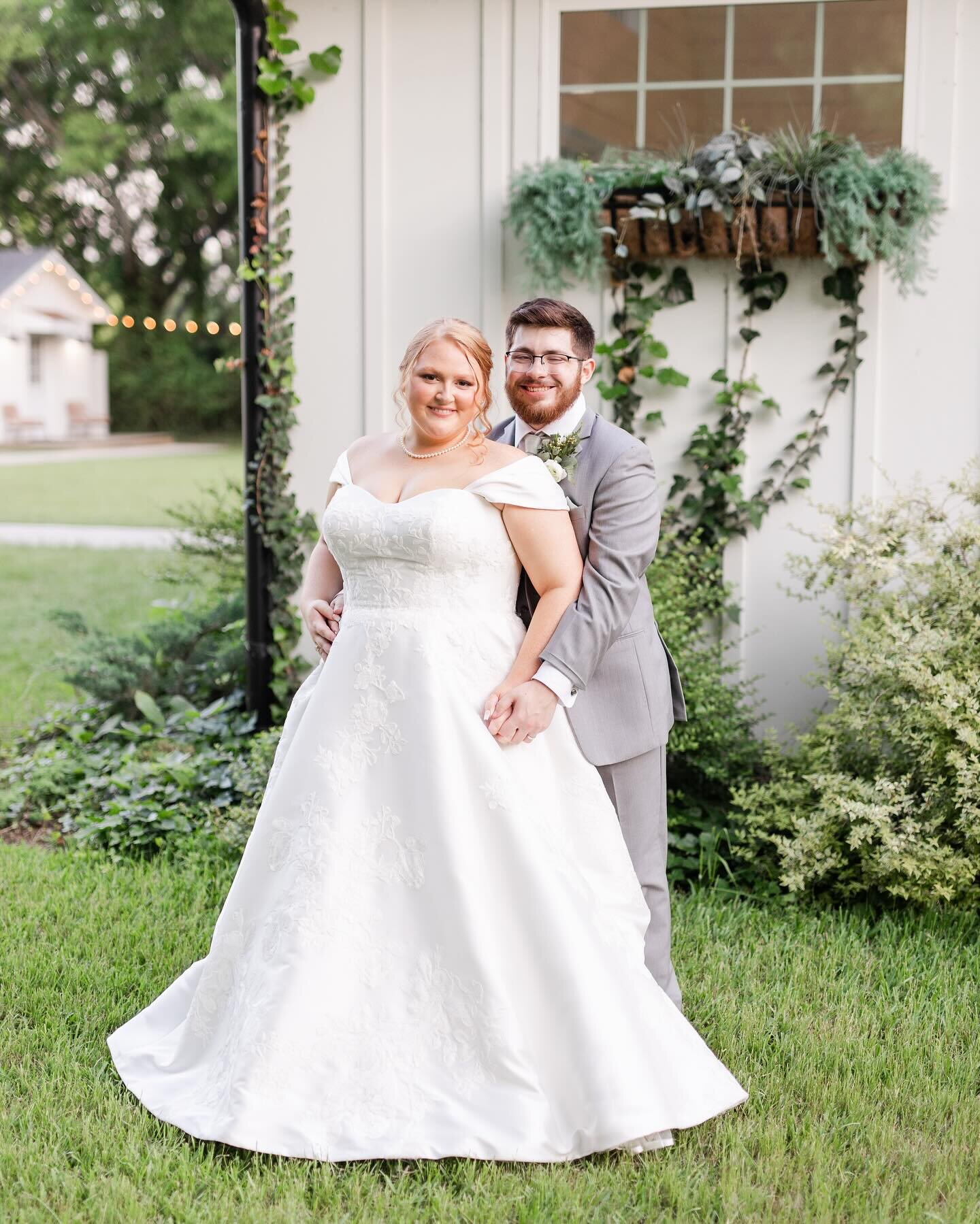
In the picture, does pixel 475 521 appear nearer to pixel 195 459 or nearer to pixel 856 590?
pixel 856 590

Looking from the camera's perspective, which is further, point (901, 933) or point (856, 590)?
point (856, 590)

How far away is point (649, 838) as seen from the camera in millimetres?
3277

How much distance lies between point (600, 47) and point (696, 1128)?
4.06m

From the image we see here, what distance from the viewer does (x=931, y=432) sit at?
4840 mm

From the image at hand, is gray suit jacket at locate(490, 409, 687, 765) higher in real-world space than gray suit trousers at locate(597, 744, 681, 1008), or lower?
higher

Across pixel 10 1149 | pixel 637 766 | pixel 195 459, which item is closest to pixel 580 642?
pixel 637 766

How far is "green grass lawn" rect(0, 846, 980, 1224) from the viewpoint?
2500mm

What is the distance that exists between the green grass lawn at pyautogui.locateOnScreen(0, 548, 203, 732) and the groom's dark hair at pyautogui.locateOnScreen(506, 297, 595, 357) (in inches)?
159

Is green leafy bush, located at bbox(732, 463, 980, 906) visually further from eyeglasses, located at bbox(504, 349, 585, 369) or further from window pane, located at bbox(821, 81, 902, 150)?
eyeglasses, located at bbox(504, 349, 585, 369)

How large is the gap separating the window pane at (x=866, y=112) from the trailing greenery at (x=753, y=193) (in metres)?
0.16

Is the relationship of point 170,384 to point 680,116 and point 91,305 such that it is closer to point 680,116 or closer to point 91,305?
point 91,305

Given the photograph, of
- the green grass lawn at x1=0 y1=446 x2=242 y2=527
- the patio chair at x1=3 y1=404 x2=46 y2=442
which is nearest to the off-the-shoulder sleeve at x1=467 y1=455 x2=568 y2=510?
the green grass lawn at x1=0 y1=446 x2=242 y2=527

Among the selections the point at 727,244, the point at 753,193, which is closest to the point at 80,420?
the point at 727,244

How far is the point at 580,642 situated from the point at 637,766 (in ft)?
1.67
